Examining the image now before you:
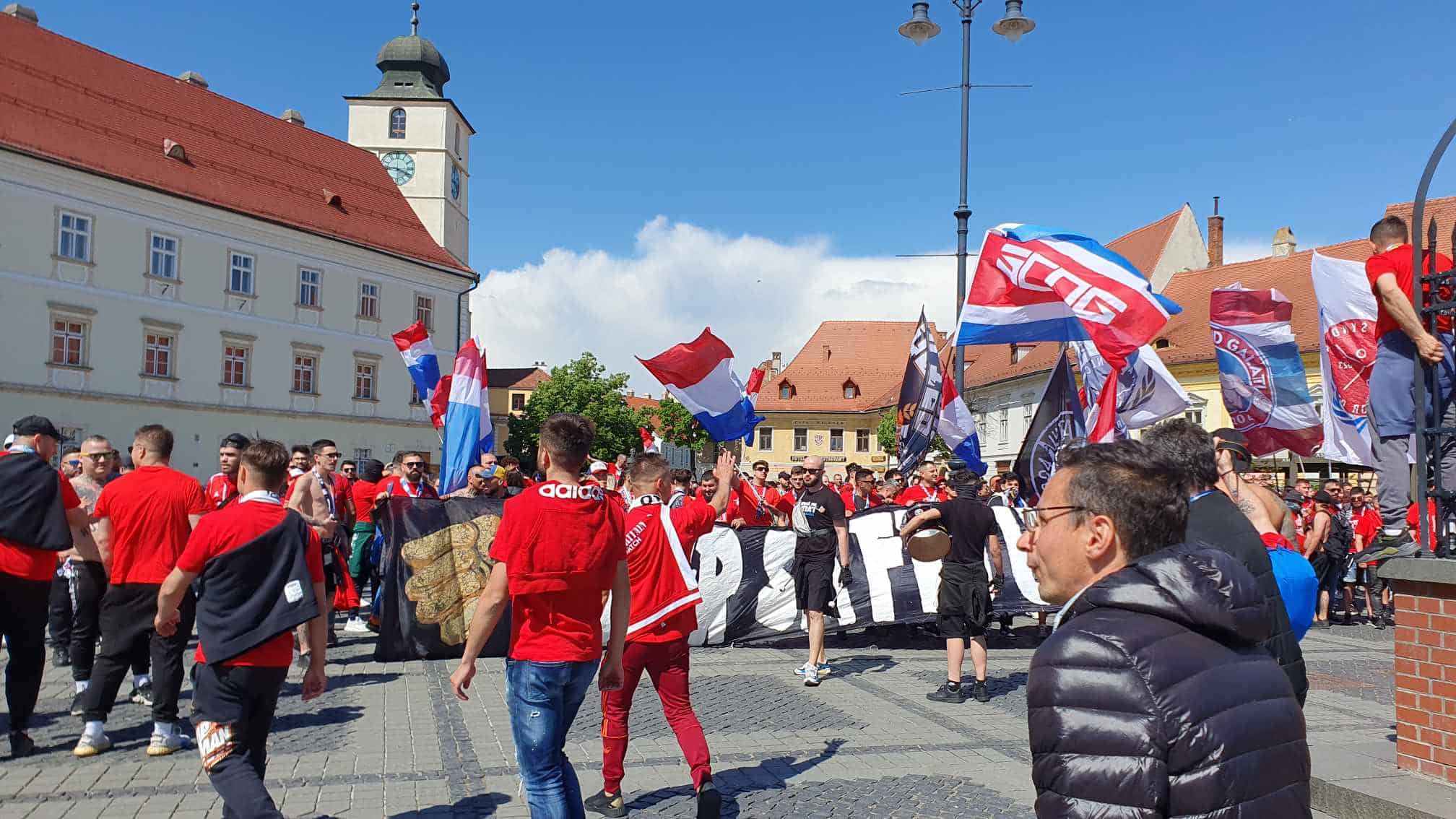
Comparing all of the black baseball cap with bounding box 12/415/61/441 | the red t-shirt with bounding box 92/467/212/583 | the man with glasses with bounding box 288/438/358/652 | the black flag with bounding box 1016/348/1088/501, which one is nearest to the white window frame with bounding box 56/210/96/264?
the man with glasses with bounding box 288/438/358/652

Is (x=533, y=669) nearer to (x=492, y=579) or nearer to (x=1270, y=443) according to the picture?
(x=492, y=579)

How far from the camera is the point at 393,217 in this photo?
50.1 m

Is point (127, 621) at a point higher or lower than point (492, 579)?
lower

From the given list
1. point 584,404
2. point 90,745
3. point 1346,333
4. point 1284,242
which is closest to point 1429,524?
point 1346,333

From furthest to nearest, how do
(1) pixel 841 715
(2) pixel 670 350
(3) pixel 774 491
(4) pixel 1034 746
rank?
1. (3) pixel 774 491
2. (2) pixel 670 350
3. (1) pixel 841 715
4. (4) pixel 1034 746

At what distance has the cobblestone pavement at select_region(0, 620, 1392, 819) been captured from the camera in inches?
229

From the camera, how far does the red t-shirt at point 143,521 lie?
272 inches

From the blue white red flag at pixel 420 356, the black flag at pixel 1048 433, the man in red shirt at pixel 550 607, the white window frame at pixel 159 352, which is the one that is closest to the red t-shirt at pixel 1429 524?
the man in red shirt at pixel 550 607

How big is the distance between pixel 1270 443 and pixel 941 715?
28.4ft

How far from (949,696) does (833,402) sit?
68467mm

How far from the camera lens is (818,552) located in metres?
9.99

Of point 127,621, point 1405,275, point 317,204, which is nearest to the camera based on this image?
point 1405,275

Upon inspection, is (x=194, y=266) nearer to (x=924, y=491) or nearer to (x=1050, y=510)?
(x=924, y=491)

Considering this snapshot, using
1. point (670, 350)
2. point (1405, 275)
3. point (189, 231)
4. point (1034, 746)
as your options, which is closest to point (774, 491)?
point (670, 350)
